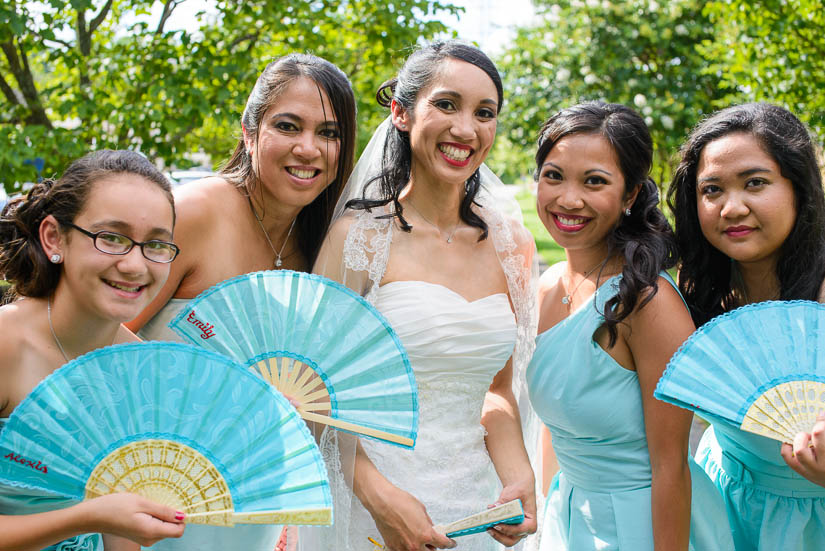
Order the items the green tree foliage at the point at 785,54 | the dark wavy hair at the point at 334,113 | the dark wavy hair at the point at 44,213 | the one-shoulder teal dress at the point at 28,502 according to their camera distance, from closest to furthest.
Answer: the one-shoulder teal dress at the point at 28,502, the dark wavy hair at the point at 44,213, the dark wavy hair at the point at 334,113, the green tree foliage at the point at 785,54

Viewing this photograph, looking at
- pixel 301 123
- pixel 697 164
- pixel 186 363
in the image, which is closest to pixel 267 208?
pixel 301 123

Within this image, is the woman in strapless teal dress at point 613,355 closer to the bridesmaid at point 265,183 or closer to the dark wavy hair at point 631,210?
the dark wavy hair at point 631,210

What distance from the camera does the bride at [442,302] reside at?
9.16 feet

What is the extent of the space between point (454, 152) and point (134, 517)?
166 centimetres

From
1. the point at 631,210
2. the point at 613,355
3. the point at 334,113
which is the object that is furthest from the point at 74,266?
the point at 631,210

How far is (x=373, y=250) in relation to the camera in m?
2.85

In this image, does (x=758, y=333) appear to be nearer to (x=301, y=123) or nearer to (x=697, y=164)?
(x=697, y=164)

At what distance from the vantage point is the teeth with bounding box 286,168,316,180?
3014 mm

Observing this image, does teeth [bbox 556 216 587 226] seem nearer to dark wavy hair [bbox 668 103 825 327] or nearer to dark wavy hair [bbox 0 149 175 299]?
dark wavy hair [bbox 668 103 825 327]

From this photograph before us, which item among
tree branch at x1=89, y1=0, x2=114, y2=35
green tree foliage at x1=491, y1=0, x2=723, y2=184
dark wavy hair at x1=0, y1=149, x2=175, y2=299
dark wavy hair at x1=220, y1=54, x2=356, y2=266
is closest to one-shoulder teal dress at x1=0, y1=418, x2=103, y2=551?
dark wavy hair at x1=0, y1=149, x2=175, y2=299

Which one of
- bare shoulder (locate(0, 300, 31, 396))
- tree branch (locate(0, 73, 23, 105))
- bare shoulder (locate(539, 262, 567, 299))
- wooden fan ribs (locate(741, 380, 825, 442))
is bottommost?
wooden fan ribs (locate(741, 380, 825, 442))

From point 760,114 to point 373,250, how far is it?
1477 mm

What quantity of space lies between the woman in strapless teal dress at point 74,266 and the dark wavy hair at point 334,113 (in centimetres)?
82

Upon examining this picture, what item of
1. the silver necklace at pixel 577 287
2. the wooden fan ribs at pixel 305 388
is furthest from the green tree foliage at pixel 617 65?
the wooden fan ribs at pixel 305 388
